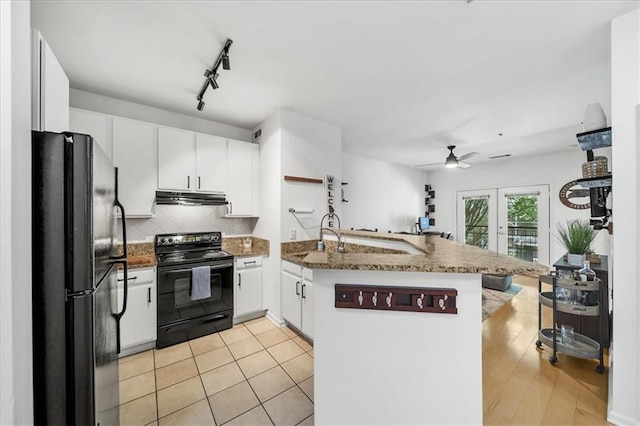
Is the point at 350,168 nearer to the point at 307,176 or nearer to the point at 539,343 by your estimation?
the point at 307,176

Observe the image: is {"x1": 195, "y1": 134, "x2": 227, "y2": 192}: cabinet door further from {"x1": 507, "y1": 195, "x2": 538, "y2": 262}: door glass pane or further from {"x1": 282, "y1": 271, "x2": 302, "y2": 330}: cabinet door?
{"x1": 507, "y1": 195, "x2": 538, "y2": 262}: door glass pane

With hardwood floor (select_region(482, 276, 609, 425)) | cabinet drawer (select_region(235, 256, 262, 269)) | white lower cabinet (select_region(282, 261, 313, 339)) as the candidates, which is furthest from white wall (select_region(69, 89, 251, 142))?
hardwood floor (select_region(482, 276, 609, 425))

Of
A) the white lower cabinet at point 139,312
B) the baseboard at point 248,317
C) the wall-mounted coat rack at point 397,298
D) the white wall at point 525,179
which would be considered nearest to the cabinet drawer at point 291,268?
the baseboard at point 248,317

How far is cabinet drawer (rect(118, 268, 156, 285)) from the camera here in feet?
7.85

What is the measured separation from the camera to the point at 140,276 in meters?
2.44

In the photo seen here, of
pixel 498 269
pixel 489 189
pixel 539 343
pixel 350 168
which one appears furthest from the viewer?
pixel 489 189

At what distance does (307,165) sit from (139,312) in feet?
7.94

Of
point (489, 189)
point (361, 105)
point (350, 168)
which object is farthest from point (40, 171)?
point (489, 189)

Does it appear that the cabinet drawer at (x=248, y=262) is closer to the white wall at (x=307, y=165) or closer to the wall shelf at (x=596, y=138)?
the white wall at (x=307, y=165)

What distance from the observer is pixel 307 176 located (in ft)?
10.7

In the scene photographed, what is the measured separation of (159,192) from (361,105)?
253cm
